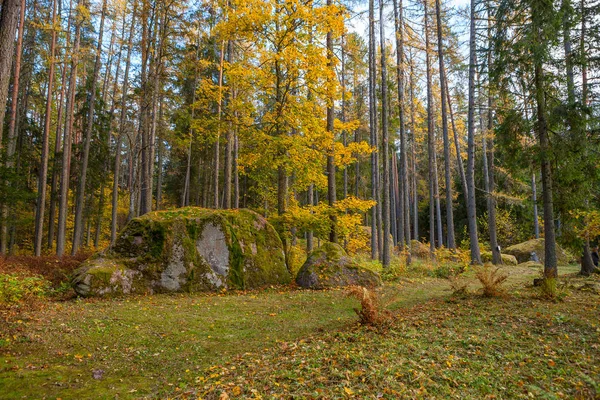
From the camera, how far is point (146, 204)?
11.1 meters

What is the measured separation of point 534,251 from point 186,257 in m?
18.8

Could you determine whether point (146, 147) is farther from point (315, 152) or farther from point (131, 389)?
point (131, 389)

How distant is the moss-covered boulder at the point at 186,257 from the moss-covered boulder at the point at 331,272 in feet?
2.32

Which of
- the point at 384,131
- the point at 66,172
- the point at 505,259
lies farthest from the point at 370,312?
the point at 505,259

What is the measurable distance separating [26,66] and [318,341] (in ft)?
57.0

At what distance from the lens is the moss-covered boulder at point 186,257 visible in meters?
7.34

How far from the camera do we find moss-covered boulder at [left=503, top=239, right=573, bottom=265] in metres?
17.6

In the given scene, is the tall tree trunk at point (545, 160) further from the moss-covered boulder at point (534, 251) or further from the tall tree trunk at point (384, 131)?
the moss-covered boulder at point (534, 251)

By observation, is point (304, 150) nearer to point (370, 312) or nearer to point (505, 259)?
point (370, 312)

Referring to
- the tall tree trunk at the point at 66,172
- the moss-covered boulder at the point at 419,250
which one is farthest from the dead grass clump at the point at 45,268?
the moss-covered boulder at the point at 419,250

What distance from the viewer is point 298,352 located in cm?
389

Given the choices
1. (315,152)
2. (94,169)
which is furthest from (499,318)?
(94,169)

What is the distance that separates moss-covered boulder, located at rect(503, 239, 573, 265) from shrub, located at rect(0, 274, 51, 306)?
21.4 metres

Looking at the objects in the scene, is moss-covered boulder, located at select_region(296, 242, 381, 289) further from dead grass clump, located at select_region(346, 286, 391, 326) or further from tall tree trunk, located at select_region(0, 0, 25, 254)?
tall tree trunk, located at select_region(0, 0, 25, 254)
